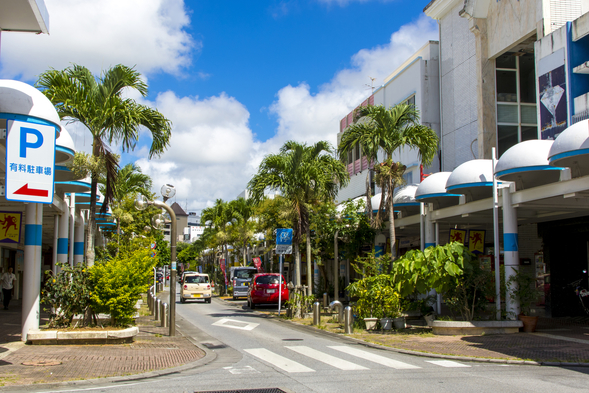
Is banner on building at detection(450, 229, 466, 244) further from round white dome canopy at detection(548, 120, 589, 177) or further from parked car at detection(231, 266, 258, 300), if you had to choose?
parked car at detection(231, 266, 258, 300)

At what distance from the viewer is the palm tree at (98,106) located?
45.0ft

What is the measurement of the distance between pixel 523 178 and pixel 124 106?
41.2 feet

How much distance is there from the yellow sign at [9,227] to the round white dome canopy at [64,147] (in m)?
4.64

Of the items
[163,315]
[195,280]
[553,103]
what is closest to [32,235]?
[163,315]

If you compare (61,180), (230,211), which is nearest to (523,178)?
(61,180)

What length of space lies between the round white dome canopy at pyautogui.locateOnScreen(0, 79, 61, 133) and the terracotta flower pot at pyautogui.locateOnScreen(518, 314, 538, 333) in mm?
13175

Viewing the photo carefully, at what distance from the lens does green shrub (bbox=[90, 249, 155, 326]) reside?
41.9 feet

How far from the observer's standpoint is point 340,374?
9.34m

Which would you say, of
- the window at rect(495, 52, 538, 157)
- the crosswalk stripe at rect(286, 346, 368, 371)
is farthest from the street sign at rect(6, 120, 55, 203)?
the window at rect(495, 52, 538, 157)

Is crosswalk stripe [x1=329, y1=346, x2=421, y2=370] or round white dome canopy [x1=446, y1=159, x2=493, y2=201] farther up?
round white dome canopy [x1=446, y1=159, x2=493, y2=201]

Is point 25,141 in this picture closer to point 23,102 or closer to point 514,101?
point 23,102

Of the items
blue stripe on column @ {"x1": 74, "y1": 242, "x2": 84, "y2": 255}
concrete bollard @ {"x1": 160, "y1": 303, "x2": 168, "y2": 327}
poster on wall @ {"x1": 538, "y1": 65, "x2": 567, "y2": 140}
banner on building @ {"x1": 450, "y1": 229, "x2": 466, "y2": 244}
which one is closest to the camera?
concrete bollard @ {"x1": 160, "y1": 303, "x2": 168, "y2": 327}

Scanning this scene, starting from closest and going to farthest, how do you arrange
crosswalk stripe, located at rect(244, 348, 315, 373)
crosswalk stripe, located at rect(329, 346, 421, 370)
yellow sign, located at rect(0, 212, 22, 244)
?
crosswalk stripe, located at rect(244, 348, 315, 373), crosswalk stripe, located at rect(329, 346, 421, 370), yellow sign, located at rect(0, 212, 22, 244)

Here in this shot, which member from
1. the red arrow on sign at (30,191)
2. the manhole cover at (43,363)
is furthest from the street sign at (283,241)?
the manhole cover at (43,363)
